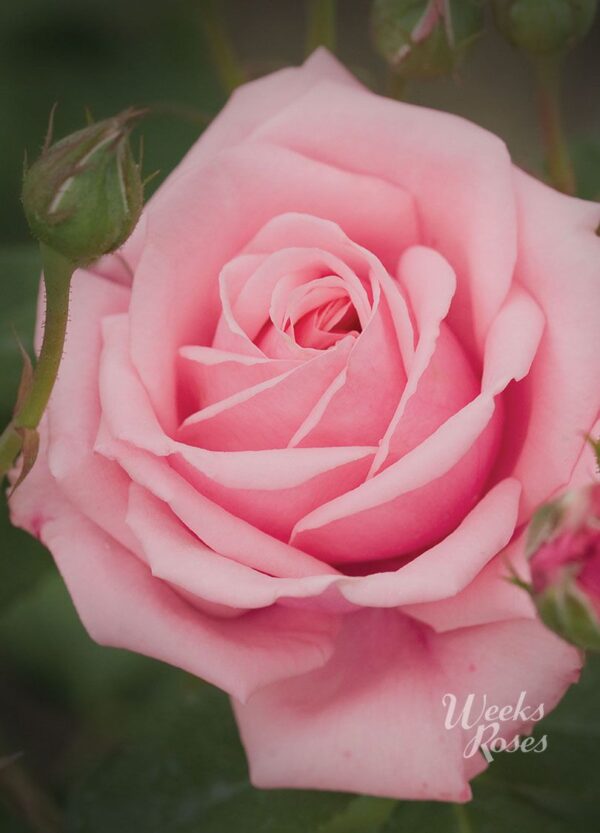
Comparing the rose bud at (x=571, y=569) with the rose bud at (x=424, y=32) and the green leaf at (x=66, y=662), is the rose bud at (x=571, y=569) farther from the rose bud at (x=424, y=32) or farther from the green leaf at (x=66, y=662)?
the green leaf at (x=66, y=662)

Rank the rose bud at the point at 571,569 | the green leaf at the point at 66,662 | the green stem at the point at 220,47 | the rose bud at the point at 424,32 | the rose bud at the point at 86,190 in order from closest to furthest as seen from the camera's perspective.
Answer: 1. the rose bud at the point at 571,569
2. the rose bud at the point at 86,190
3. the rose bud at the point at 424,32
4. the green stem at the point at 220,47
5. the green leaf at the point at 66,662

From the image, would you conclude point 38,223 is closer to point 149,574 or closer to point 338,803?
point 149,574

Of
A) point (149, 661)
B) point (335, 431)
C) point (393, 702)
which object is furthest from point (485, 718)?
point (149, 661)

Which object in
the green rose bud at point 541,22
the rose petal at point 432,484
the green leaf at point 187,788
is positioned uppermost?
the green rose bud at point 541,22

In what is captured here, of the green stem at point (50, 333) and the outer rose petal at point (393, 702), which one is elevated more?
the green stem at point (50, 333)

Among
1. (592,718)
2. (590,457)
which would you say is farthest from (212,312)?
(592,718)

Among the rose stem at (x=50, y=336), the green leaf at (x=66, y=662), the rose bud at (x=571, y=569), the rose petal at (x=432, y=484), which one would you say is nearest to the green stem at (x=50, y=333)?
the rose stem at (x=50, y=336)
